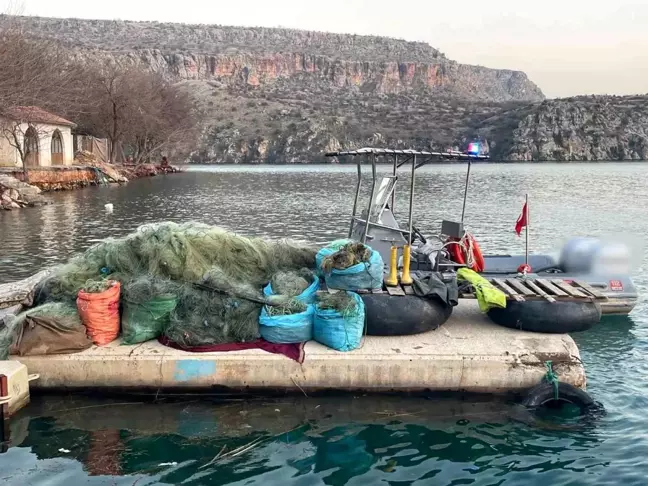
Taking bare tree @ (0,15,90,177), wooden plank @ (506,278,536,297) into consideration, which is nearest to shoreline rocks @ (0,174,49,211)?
bare tree @ (0,15,90,177)

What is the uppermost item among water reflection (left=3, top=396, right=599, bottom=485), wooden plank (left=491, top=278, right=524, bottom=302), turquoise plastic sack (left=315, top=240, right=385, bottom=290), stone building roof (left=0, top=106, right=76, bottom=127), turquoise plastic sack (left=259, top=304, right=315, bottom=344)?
stone building roof (left=0, top=106, right=76, bottom=127)

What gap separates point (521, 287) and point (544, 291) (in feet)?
1.08

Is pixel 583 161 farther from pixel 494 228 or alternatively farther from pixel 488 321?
pixel 488 321

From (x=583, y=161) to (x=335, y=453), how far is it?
133 metres

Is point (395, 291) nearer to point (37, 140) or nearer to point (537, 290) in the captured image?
point (537, 290)

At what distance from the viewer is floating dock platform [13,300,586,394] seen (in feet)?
26.7

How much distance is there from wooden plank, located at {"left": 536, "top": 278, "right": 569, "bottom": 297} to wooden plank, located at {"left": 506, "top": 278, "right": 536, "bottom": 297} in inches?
10.7

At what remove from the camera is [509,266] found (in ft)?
46.2

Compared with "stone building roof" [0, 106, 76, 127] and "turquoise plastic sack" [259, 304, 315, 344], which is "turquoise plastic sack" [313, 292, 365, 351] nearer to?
"turquoise plastic sack" [259, 304, 315, 344]

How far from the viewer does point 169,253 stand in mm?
9398

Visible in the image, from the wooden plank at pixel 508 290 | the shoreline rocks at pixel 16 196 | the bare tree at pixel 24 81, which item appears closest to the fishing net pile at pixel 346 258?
the wooden plank at pixel 508 290

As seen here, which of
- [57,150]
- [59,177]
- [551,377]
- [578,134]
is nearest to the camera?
[551,377]

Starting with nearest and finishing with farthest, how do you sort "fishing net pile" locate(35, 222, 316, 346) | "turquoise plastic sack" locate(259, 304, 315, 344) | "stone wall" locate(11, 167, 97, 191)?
"turquoise plastic sack" locate(259, 304, 315, 344)
"fishing net pile" locate(35, 222, 316, 346)
"stone wall" locate(11, 167, 97, 191)

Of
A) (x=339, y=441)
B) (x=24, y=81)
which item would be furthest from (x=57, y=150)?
(x=339, y=441)
